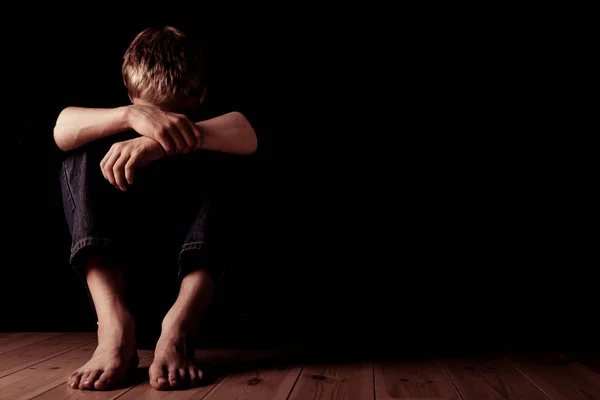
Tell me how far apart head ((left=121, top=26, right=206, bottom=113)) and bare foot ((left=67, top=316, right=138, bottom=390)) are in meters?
0.54

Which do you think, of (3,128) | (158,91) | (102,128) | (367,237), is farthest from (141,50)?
(367,237)

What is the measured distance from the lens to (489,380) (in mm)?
1186

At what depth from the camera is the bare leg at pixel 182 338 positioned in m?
1.12

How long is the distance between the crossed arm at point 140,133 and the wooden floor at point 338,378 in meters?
0.44

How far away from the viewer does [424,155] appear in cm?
196

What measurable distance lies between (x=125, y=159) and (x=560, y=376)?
3.33 feet

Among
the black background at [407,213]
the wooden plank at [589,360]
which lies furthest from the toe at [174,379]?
the wooden plank at [589,360]

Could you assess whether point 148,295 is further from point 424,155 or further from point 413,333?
point 424,155

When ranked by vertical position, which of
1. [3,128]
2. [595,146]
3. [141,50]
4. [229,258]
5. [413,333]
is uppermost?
[141,50]

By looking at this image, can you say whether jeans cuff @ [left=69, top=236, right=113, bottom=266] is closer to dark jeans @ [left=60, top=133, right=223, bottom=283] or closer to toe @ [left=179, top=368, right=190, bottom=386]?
dark jeans @ [left=60, top=133, right=223, bottom=283]

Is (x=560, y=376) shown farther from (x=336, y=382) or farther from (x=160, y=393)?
(x=160, y=393)

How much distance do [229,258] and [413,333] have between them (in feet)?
2.68

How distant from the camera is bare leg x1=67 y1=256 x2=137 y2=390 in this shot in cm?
111

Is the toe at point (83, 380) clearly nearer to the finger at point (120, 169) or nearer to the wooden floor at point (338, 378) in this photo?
the wooden floor at point (338, 378)
